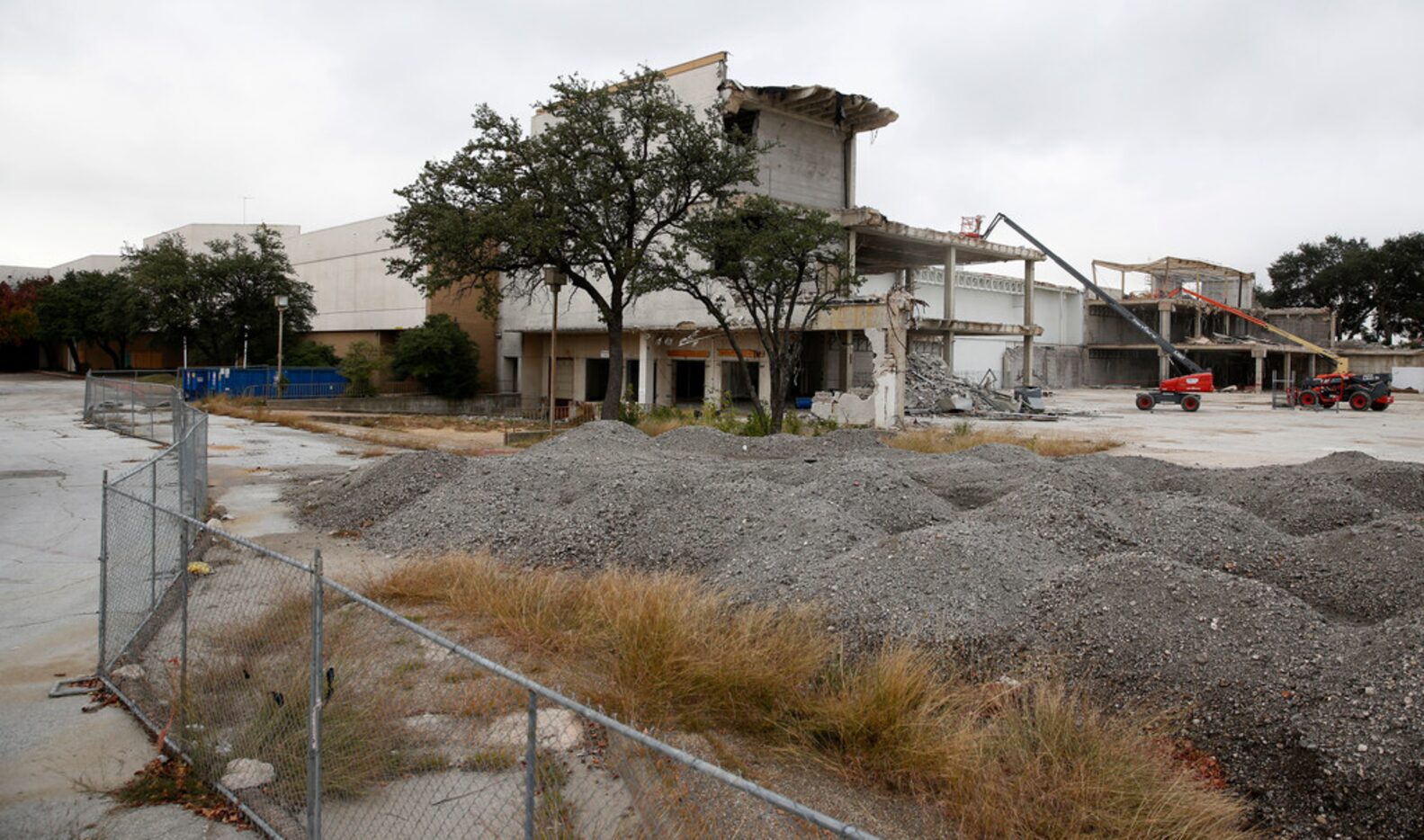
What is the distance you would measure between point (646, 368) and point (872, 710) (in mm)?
42868

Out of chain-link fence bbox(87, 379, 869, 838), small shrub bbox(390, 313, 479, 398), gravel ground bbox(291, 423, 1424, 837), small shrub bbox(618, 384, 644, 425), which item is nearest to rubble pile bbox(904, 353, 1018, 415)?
small shrub bbox(618, 384, 644, 425)

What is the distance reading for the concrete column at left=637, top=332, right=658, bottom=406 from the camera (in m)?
47.6

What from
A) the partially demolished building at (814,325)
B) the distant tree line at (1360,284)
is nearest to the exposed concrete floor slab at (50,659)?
the partially demolished building at (814,325)

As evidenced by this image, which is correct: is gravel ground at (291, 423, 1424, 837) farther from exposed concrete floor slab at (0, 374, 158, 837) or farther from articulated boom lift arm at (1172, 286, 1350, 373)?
articulated boom lift arm at (1172, 286, 1350, 373)

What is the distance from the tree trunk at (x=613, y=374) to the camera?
1209 inches

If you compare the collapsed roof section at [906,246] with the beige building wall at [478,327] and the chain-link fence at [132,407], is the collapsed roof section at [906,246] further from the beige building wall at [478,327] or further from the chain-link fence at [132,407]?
the chain-link fence at [132,407]

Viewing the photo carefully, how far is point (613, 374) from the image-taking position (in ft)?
104

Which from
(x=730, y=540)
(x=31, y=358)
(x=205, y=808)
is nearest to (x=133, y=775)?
(x=205, y=808)

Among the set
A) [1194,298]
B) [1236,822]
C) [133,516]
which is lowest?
[1236,822]

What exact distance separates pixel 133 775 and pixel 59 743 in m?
0.80

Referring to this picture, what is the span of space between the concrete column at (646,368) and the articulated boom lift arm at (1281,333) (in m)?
43.8

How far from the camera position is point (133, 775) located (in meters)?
5.33

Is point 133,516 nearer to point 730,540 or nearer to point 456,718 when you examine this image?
point 456,718

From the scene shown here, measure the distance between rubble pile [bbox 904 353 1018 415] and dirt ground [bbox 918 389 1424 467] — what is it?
1.88 meters
